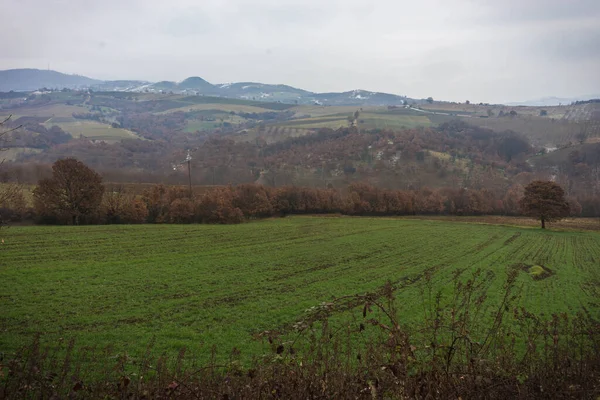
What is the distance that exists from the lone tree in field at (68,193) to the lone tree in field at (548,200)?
63136 millimetres

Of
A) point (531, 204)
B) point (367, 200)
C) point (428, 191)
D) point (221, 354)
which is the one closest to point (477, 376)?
point (221, 354)

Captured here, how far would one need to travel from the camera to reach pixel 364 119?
175m

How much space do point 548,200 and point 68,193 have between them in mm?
67308

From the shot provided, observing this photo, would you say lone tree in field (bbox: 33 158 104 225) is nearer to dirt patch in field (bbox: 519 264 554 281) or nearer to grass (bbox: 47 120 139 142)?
dirt patch in field (bbox: 519 264 554 281)

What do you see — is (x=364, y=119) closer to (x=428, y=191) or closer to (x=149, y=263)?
(x=428, y=191)

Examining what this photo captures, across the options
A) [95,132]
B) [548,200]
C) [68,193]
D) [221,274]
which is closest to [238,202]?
[68,193]

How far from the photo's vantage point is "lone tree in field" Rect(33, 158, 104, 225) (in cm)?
4444

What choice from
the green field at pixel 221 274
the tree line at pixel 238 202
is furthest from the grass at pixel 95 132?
the green field at pixel 221 274

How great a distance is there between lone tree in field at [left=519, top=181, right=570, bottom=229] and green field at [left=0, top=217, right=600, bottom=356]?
23.0 feet

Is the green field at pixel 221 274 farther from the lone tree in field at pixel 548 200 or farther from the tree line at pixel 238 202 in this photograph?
the lone tree in field at pixel 548 200

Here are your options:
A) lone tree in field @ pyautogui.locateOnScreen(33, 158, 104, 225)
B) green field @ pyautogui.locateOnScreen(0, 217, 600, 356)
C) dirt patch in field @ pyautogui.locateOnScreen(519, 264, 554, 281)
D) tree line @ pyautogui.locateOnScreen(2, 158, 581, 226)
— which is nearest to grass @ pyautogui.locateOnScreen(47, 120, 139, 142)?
tree line @ pyautogui.locateOnScreen(2, 158, 581, 226)

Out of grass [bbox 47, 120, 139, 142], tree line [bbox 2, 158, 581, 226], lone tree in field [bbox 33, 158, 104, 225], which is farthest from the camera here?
grass [bbox 47, 120, 139, 142]

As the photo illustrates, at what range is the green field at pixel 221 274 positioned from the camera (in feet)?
51.7

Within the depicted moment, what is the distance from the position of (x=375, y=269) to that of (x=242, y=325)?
15.9 m
